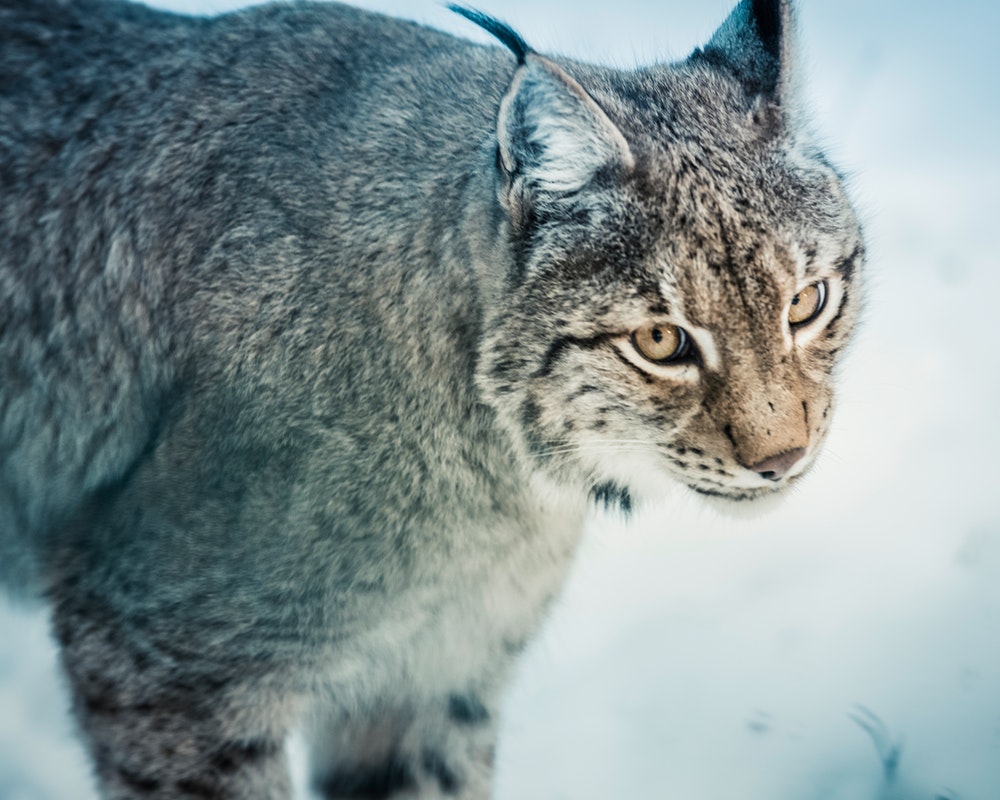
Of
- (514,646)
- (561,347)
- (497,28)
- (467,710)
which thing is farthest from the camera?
(467,710)

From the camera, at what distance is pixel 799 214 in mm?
2240

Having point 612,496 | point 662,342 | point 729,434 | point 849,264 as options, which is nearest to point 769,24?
point 849,264

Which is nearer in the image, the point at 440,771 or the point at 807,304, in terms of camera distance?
the point at 807,304

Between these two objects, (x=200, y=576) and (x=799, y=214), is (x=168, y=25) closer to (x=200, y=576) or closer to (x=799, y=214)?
(x=200, y=576)

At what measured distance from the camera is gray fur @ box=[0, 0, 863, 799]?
2.20 metres

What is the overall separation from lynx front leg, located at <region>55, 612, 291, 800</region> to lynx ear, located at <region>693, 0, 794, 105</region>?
1.76 m

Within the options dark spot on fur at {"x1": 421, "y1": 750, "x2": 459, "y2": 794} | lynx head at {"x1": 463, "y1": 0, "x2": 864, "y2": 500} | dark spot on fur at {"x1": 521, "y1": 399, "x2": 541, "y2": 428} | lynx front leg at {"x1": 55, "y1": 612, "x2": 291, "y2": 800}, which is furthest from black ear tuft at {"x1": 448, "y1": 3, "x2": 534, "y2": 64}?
dark spot on fur at {"x1": 421, "y1": 750, "x2": 459, "y2": 794}

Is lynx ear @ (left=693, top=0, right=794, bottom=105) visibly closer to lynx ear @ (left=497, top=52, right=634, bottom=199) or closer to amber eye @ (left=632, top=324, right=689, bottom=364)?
lynx ear @ (left=497, top=52, right=634, bottom=199)

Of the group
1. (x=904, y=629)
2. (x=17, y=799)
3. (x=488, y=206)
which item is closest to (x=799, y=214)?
(x=488, y=206)

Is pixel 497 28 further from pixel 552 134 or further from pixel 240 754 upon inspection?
pixel 240 754

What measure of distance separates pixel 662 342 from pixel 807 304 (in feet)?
1.12

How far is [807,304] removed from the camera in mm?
2254

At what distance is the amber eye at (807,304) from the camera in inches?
87.8

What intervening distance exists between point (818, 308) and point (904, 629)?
1.62 metres
